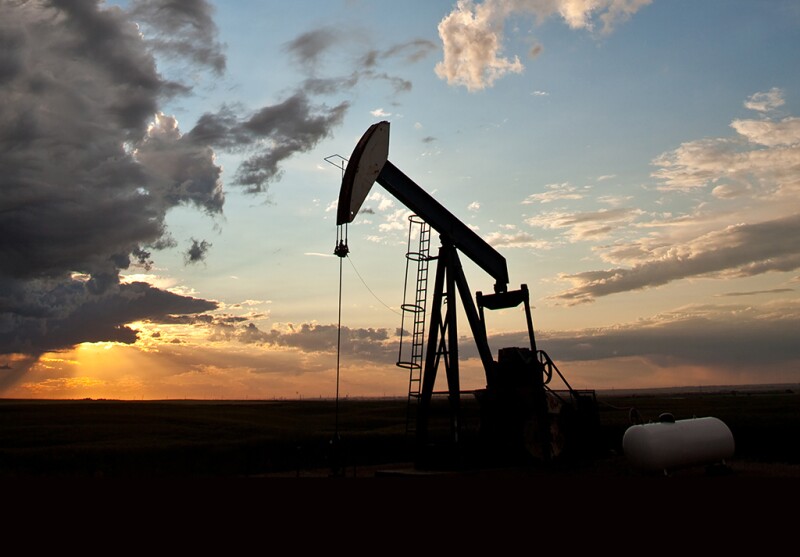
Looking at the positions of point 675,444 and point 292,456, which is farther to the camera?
point 292,456

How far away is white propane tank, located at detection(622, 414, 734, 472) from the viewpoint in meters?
15.2

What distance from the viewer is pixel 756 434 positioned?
23.0m

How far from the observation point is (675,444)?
Answer: 50.7 feet

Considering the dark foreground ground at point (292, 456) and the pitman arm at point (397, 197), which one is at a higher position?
the pitman arm at point (397, 197)

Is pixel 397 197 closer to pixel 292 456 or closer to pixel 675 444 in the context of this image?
pixel 675 444

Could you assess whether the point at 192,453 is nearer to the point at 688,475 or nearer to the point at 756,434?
the point at 688,475

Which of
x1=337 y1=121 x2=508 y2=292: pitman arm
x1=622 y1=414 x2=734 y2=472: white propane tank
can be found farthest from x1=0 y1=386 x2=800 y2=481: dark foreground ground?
x1=337 y1=121 x2=508 y2=292: pitman arm

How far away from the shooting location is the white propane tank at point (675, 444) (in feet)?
49.8

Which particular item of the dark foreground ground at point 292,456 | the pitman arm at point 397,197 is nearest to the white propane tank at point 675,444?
the dark foreground ground at point 292,456

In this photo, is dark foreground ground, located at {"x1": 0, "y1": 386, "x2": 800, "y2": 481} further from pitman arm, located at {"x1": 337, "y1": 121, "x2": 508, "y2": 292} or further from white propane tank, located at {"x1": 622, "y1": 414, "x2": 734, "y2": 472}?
pitman arm, located at {"x1": 337, "y1": 121, "x2": 508, "y2": 292}

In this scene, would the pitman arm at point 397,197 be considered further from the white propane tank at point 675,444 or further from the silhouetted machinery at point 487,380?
the white propane tank at point 675,444

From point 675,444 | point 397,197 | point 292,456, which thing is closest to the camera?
point 675,444

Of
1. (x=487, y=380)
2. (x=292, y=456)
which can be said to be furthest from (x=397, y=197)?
(x=292, y=456)

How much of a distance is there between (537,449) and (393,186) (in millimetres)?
7662
